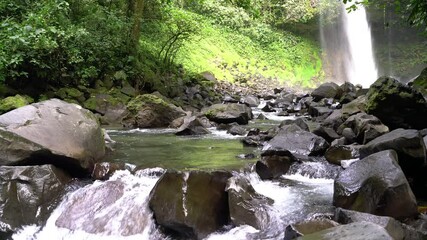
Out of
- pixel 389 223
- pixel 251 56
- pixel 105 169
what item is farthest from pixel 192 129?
pixel 251 56

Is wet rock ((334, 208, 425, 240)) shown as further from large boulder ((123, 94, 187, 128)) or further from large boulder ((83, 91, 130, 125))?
large boulder ((83, 91, 130, 125))

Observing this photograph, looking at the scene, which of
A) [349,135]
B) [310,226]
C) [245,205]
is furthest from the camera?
[349,135]

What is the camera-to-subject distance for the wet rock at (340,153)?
275 inches

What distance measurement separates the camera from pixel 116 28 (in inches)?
572

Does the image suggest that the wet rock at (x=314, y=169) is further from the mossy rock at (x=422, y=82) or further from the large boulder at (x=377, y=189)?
the mossy rock at (x=422, y=82)

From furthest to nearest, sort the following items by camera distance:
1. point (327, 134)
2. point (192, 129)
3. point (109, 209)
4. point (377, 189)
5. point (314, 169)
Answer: point (192, 129), point (327, 134), point (314, 169), point (109, 209), point (377, 189)

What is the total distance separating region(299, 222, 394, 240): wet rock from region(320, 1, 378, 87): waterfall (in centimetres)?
3188

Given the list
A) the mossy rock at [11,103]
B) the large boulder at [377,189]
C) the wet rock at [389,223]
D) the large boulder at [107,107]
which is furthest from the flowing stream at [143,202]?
the large boulder at [107,107]

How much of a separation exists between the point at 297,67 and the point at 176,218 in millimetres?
27328

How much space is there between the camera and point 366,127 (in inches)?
311

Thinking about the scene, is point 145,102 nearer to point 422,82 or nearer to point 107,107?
point 107,107

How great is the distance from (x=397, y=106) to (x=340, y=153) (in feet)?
8.23

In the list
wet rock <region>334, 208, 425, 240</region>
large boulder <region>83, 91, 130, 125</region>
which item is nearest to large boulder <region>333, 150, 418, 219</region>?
wet rock <region>334, 208, 425, 240</region>

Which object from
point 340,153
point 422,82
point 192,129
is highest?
point 422,82
